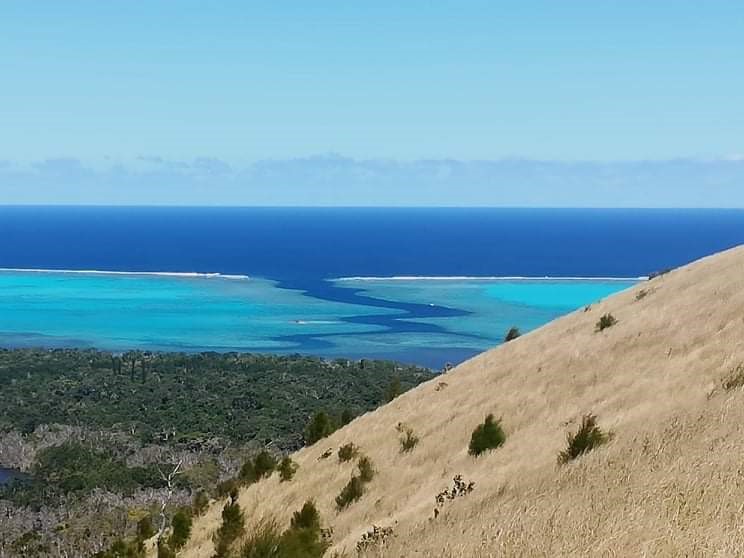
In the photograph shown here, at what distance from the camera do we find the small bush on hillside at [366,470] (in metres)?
13.6

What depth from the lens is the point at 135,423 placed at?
63.2 metres

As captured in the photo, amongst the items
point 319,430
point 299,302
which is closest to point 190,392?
point 319,430

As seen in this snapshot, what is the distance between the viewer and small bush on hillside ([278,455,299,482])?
16891 millimetres

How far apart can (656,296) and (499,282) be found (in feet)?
420

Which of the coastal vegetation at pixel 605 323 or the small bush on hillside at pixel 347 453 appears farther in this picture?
the coastal vegetation at pixel 605 323

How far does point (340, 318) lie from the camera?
106m

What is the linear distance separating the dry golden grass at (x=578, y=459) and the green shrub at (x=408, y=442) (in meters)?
0.17

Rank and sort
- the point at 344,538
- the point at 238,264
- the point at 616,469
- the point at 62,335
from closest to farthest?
1. the point at 616,469
2. the point at 344,538
3. the point at 62,335
4. the point at 238,264

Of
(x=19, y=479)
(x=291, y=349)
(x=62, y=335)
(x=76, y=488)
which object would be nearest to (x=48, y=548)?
(x=76, y=488)

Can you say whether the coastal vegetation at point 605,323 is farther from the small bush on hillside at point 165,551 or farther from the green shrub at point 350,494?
the small bush on hillside at point 165,551

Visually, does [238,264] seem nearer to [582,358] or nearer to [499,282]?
[499,282]

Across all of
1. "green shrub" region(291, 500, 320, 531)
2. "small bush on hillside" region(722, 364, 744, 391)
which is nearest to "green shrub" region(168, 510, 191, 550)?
"green shrub" region(291, 500, 320, 531)

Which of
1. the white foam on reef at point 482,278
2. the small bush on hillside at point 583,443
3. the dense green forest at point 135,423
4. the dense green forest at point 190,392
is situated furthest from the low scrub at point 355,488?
the white foam on reef at point 482,278

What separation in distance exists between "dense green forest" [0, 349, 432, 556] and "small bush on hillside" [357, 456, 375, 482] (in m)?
23.8
